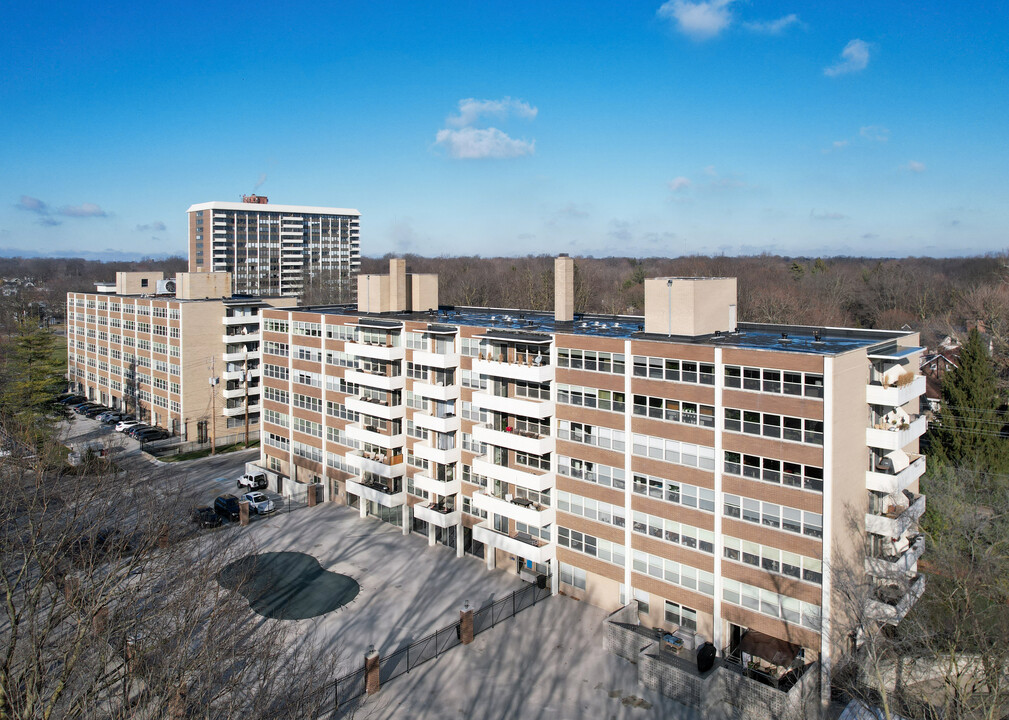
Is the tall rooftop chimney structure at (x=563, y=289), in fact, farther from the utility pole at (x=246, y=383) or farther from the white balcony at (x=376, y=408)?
the utility pole at (x=246, y=383)

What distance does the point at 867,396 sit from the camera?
85.8 ft

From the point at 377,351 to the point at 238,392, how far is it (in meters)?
27.7

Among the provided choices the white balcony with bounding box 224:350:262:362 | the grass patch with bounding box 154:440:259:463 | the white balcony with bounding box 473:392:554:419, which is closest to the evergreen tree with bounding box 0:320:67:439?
the grass patch with bounding box 154:440:259:463

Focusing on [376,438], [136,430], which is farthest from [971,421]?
[136,430]

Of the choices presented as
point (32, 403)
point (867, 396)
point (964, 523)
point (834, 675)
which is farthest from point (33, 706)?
point (32, 403)

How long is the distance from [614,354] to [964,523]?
17.5 m

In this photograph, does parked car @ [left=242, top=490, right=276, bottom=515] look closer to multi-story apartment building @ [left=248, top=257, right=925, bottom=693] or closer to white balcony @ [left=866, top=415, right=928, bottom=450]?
multi-story apartment building @ [left=248, top=257, right=925, bottom=693]

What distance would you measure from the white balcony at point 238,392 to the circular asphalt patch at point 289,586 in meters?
27.7

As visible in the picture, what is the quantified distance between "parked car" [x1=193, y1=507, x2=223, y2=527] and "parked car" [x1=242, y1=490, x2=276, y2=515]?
2215mm

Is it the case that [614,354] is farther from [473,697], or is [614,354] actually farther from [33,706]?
[33,706]

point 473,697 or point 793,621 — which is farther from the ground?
point 793,621

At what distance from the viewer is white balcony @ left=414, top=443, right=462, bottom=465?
123 ft

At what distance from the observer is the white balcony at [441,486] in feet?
123

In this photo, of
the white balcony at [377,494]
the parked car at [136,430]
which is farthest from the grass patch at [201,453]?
the white balcony at [377,494]
